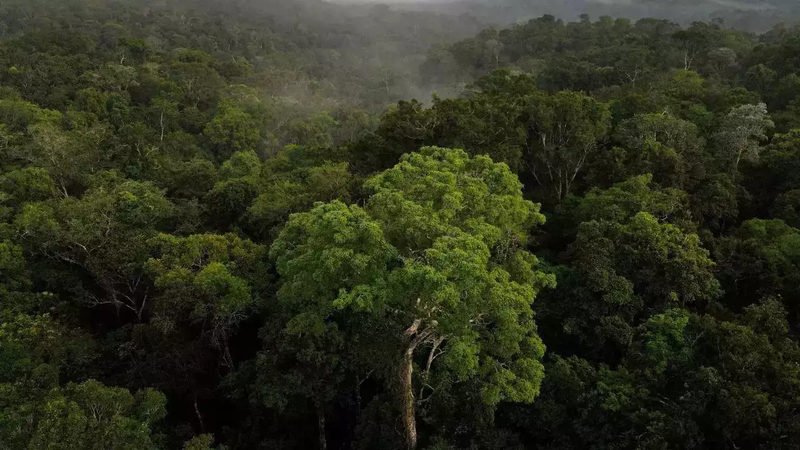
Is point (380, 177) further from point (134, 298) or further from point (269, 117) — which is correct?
point (269, 117)

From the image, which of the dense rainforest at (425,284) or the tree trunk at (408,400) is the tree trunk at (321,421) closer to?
the dense rainforest at (425,284)

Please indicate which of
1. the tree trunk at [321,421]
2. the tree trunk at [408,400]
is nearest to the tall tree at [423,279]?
the tree trunk at [408,400]

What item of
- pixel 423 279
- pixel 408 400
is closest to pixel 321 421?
pixel 408 400

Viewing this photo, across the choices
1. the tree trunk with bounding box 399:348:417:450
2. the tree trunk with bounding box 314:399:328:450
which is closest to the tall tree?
the tree trunk with bounding box 399:348:417:450

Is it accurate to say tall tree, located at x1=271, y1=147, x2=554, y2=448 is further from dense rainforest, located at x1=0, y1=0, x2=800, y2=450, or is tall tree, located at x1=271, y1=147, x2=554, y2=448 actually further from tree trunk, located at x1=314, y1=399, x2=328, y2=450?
tree trunk, located at x1=314, y1=399, x2=328, y2=450

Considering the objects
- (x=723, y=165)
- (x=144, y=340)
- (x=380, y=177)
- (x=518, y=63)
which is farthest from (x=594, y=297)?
(x=518, y=63)
